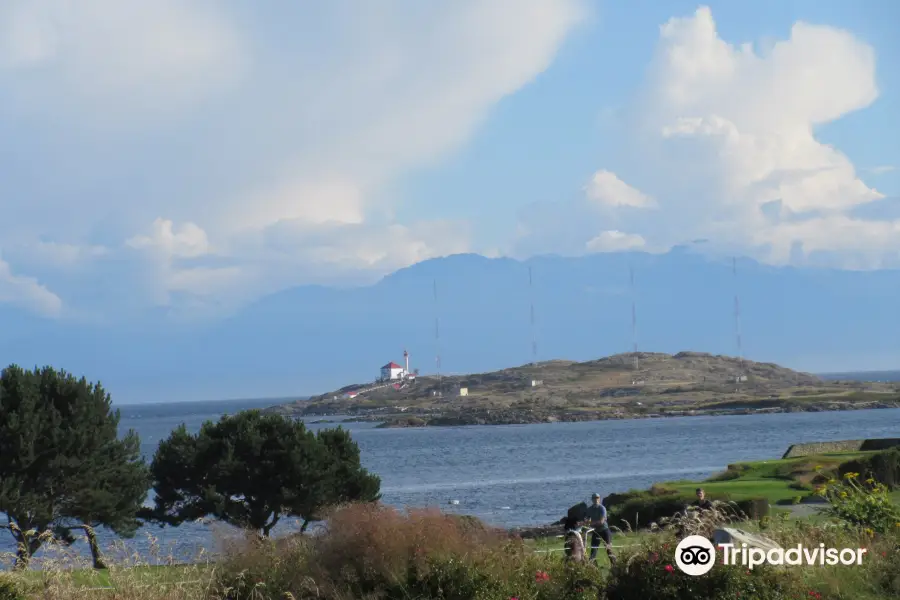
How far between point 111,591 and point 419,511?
4.20m

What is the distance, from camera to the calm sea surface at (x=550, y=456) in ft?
176

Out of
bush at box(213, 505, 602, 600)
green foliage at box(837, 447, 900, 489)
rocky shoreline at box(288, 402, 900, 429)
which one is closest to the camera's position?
bush at box(213, 505, 602, 600)

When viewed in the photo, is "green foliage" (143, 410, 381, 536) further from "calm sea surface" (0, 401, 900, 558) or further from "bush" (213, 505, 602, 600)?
"bush" (213, 505, 602, 600)

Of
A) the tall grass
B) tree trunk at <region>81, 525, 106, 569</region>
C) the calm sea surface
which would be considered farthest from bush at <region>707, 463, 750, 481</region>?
the tall grass

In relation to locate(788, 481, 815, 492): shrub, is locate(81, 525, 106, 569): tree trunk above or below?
above

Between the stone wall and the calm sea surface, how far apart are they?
30.8 feet

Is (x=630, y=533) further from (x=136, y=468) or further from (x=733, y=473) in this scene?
(x=733, y=473)

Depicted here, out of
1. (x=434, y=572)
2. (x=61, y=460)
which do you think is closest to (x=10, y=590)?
(x=434, y=572)

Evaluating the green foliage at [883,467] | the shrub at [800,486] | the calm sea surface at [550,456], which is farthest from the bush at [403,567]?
the shrub at [800,486]

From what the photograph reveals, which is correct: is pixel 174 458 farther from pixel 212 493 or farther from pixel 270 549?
pixel 270 549

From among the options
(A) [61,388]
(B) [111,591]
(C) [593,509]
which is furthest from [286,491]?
(B) [111,591]

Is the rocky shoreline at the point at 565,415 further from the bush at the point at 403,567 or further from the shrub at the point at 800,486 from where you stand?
the bush at the point at 403,567

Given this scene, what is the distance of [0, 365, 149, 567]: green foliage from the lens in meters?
31.1

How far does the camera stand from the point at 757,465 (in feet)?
164
